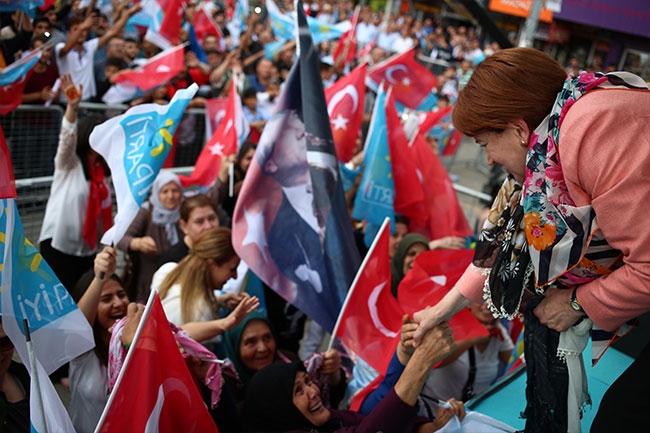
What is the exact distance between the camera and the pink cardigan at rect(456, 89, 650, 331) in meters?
1.41

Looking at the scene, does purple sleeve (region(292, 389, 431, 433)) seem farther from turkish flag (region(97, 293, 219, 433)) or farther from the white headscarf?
the white headscarf

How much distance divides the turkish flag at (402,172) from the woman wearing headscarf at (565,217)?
2.50 metres

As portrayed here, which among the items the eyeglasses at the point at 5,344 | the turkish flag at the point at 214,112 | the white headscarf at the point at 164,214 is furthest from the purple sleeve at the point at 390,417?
the turkish flag at the point at 214,112

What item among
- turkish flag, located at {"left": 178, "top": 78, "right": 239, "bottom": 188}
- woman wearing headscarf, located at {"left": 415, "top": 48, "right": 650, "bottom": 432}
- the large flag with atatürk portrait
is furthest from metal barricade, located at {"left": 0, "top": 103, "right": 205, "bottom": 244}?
woman wearing headscarf, located at {"left": 415, "top": 48, "right": 650, "bottom": 432}

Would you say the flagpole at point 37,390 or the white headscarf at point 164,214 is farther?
the white headscarf at point 164,214

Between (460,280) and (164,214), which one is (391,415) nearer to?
(460,280)

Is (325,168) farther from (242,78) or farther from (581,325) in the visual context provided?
(242,78)

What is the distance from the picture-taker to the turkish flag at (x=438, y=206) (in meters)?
4.64

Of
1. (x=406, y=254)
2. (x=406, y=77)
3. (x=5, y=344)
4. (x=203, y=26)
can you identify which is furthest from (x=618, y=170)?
(x=203, y=26)

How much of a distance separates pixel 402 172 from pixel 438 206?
43cm

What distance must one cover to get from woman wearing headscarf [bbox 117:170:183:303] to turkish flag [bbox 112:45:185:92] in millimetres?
1790

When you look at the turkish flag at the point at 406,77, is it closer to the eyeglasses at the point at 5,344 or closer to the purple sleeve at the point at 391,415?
the purple sleeve at the point at 391,415

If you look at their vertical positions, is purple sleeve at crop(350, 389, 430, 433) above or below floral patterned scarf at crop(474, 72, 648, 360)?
below

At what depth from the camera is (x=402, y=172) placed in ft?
14.7
